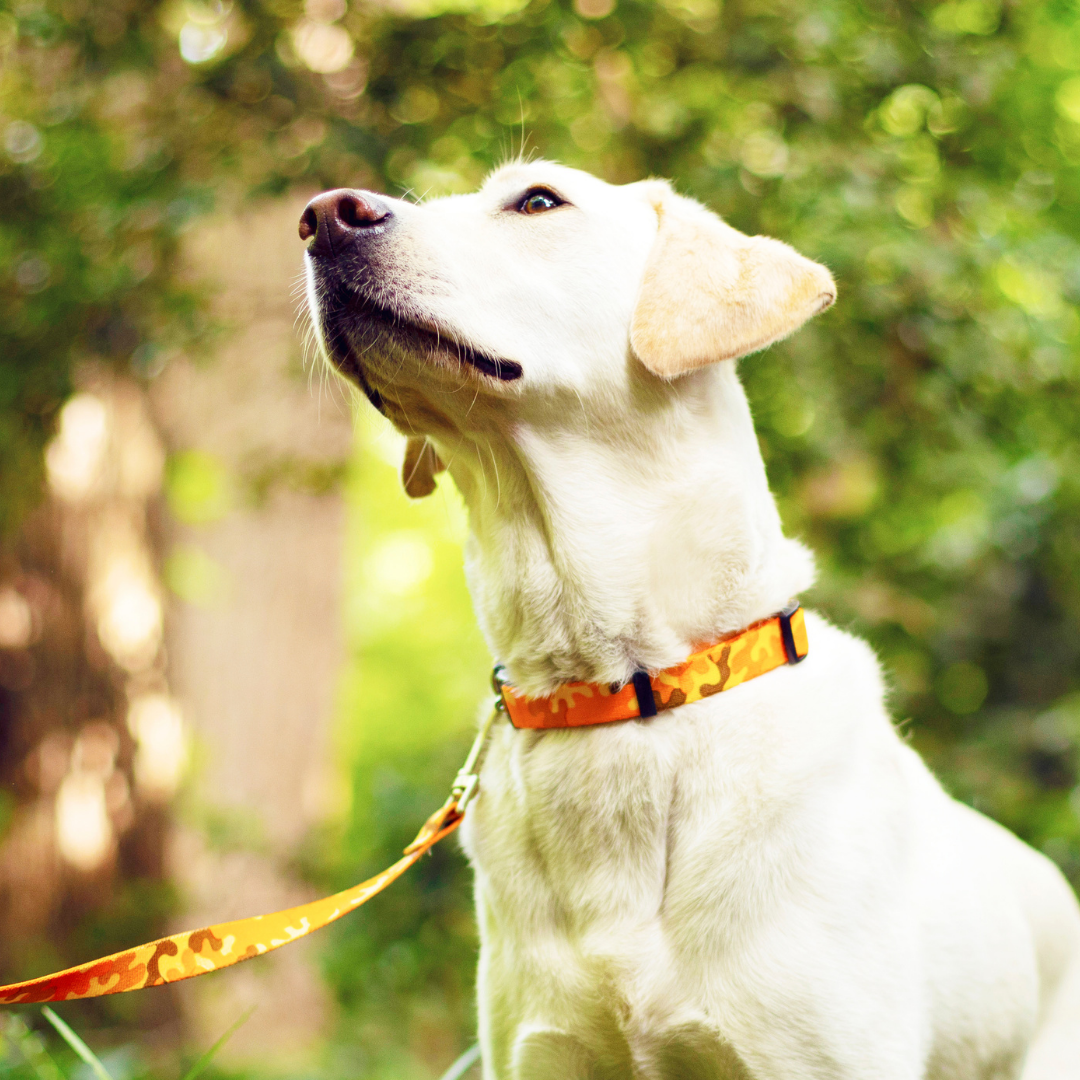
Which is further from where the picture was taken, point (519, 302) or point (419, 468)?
point (419, 468)

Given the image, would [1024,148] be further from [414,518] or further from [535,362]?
[414,518]

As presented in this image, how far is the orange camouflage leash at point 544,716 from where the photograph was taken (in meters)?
1.68

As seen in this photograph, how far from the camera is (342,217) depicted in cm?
183

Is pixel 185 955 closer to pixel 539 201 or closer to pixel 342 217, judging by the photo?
pixel 342 217

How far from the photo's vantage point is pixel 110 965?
166 centimetres

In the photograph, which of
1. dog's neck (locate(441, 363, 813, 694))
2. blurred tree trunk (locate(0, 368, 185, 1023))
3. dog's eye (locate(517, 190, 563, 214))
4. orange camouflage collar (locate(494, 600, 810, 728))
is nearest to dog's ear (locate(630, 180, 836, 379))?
dog's neck (locate(441, 363, 813, 694))

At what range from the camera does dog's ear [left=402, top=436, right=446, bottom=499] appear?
2.41 m

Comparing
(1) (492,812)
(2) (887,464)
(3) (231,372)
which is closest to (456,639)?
(3) (231,372)

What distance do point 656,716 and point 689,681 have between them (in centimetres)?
9

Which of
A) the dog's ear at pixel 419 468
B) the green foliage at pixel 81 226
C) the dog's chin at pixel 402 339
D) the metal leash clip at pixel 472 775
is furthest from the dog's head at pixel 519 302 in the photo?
the green foliage at pixel 81 226

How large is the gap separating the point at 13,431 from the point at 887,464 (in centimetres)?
339

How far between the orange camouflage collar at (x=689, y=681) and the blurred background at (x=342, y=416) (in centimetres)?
69

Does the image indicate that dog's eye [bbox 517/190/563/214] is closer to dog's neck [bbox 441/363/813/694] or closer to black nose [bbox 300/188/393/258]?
black nose [bbox 300/188/393/258]

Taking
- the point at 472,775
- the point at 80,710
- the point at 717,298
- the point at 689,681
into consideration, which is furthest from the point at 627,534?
the point at 80,710
